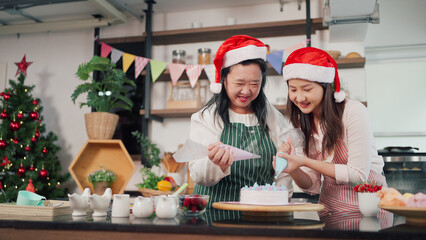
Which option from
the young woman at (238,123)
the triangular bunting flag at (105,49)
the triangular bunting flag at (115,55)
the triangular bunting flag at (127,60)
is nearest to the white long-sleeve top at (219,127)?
the young woman at (238,123)

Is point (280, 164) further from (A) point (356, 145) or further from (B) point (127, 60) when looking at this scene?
(B) point (127, 60)

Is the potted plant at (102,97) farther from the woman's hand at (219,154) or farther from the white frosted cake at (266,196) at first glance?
the white frosted cake at (266,196)

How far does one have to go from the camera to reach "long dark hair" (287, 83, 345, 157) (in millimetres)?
1553

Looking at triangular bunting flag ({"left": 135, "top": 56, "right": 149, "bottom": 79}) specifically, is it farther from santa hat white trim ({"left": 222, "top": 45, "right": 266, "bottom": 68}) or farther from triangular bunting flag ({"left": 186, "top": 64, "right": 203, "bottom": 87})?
santa hat white trim ({"left": 222, "top": 45, "right": 266, "bottom": 68})

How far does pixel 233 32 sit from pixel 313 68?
223 centimetres

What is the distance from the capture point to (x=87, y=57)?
4254mm

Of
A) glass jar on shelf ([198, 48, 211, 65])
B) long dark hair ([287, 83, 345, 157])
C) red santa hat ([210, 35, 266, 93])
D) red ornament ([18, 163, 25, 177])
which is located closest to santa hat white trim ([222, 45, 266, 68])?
red santa hat ([210, 35, 266, 93])

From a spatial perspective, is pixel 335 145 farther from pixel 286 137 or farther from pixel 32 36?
pixel 32 36

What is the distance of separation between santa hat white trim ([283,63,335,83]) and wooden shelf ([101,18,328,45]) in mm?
2009

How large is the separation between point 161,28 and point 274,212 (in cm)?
326

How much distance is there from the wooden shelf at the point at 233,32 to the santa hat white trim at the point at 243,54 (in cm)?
192

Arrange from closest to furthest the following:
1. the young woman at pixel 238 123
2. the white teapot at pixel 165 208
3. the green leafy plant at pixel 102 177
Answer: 1. the white teapot at pixel 165 208
2. the young woman at pixel 238 123
3. the green leafy plant at pixel 102 177

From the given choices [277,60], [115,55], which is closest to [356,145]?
[277,60]

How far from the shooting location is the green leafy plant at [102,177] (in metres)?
3.50
